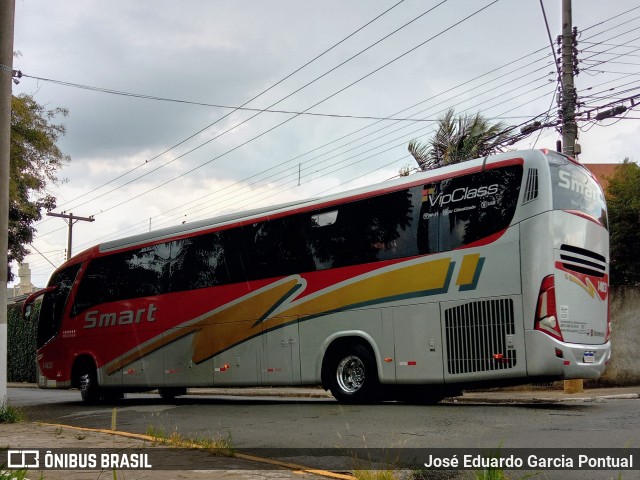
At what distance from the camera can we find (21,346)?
3519 cm

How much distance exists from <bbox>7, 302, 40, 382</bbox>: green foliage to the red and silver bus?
19.3 meters

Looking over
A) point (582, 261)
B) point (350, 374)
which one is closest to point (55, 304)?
point (350, 374)

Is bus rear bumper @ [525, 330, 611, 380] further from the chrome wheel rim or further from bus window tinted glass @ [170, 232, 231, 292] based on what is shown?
bus window tinted glass @ [170, 232, 231, 292]

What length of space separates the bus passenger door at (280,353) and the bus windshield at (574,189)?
5.27m

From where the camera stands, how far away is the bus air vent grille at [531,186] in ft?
34.6

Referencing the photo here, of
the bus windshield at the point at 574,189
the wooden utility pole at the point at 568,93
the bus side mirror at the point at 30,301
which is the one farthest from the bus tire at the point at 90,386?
the bus windshield at the point at 574,189

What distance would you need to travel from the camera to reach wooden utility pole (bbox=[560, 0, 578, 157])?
54.0ft

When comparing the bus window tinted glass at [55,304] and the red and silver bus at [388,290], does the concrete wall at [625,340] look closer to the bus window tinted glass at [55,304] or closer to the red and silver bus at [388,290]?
the red and silver bus at [388,290]

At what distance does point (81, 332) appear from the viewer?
17562mm

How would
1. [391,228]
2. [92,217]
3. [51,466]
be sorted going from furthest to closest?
1. [92,217]
2. [391,228]
3. [51,466]

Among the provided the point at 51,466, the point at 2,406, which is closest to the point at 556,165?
the point at 51,466

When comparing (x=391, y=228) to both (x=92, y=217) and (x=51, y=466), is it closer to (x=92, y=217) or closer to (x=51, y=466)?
(x=51, y=466)

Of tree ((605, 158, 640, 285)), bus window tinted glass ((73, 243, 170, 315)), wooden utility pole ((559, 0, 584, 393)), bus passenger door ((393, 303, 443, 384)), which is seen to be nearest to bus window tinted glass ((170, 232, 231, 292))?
bus window tinted glass ((73, 243, 170, 315))

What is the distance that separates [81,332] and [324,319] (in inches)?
304
